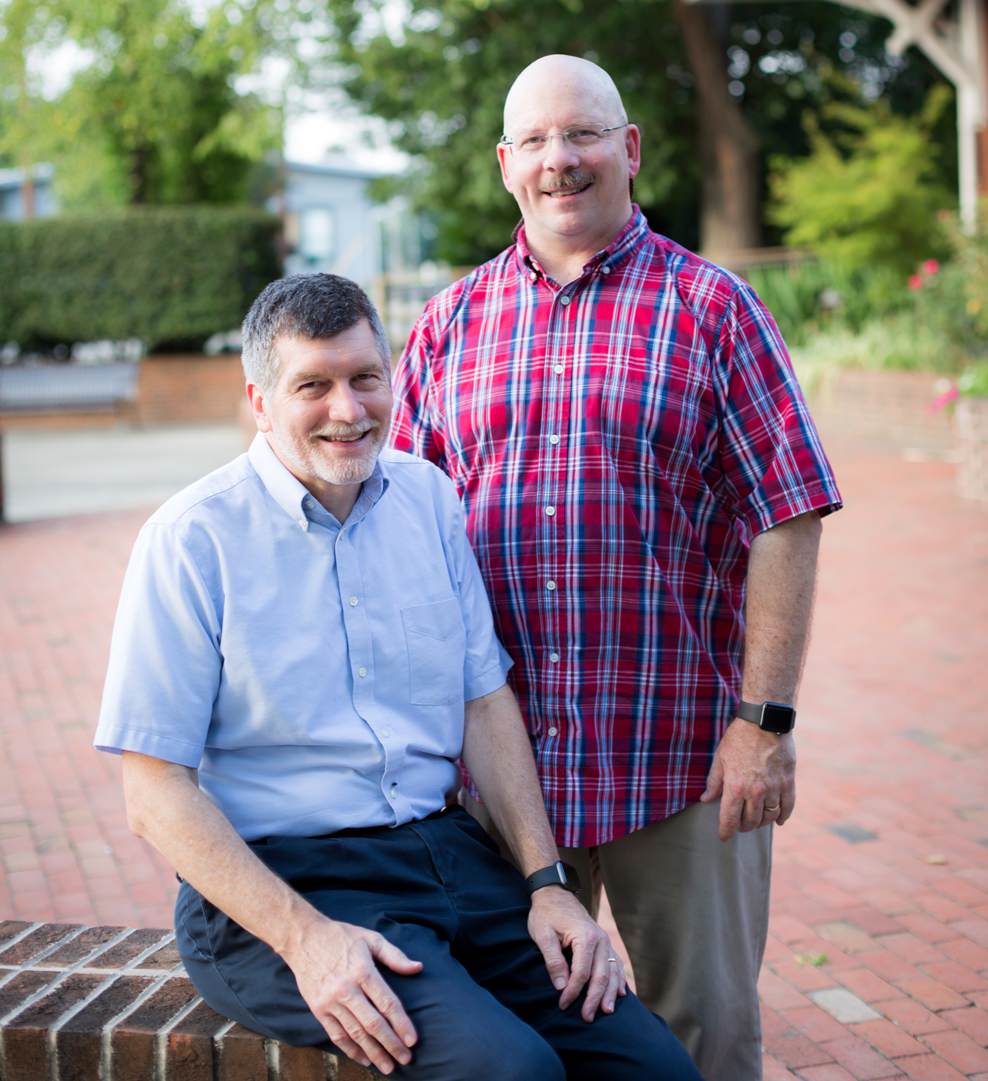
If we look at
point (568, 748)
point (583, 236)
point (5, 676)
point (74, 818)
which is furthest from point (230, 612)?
point (5, 676)

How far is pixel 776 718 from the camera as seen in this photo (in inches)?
98.8

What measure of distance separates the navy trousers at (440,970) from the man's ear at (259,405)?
2.31 ft

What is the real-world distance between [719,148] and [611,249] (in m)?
18.1

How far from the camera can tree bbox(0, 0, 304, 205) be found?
62.1ft

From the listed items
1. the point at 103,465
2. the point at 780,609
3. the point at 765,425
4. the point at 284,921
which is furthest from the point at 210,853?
the point at 103,465

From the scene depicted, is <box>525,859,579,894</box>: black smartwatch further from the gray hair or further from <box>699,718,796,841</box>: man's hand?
the gray hair

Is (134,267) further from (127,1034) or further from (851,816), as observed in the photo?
(127,1034)

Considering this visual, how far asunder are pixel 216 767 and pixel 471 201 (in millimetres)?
18709

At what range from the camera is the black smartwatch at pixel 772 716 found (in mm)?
2506

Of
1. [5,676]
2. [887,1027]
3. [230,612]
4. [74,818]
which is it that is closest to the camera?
[230,612]

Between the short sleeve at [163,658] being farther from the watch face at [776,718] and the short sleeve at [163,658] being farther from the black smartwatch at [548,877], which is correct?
the watch face at [776,718]

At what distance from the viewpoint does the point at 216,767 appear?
227 cm

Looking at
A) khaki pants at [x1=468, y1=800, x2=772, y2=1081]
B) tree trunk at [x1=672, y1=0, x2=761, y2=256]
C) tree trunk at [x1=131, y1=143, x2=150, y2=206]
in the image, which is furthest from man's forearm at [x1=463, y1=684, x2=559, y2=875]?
tree trunk at [x1=131, y1=143, x2=150, y2=206]

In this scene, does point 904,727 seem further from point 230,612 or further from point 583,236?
point 230,612
